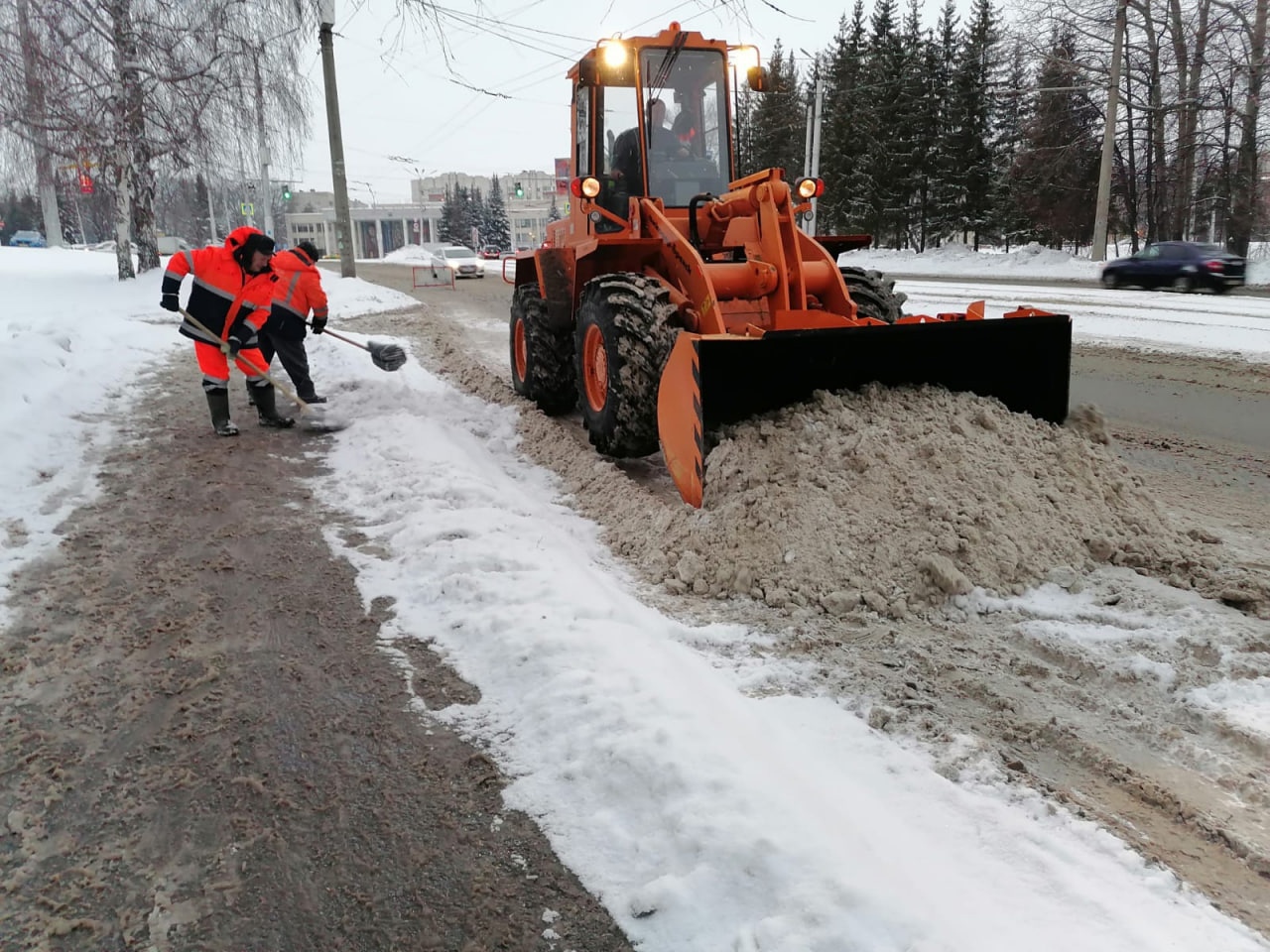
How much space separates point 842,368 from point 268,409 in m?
4.99

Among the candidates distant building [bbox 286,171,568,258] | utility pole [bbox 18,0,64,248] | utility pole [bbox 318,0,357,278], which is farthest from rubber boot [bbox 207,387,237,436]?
distant building [bbox 286,171,568,258]

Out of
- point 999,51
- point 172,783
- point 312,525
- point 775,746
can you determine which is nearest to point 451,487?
point 312,525

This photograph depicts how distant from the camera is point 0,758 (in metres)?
2.76

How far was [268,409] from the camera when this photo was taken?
287 inches

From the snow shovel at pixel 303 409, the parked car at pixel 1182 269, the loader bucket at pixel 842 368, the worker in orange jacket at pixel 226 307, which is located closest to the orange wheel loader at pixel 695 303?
the loader bucket at pixel 842 368

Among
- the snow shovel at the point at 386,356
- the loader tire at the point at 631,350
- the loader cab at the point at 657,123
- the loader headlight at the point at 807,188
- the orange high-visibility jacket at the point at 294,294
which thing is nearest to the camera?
the loader tire at the point at 631,350

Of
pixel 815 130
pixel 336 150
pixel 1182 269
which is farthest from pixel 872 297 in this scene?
pixel 815 130

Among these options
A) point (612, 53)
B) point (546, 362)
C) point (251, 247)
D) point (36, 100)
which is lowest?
point (546, 362)

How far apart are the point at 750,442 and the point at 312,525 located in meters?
2.50

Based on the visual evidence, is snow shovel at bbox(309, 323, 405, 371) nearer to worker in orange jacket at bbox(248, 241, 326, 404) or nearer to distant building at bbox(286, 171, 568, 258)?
worker in orange jacket at bbox(248, 241, 326, 404)

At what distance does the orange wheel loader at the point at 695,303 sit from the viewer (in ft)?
15.4

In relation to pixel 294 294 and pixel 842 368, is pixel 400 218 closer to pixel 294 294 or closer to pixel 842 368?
pixel 294 294

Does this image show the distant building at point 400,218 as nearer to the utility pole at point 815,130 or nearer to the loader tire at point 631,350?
the utility pole at point 815,130

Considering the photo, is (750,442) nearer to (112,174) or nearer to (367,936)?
(367,936)
